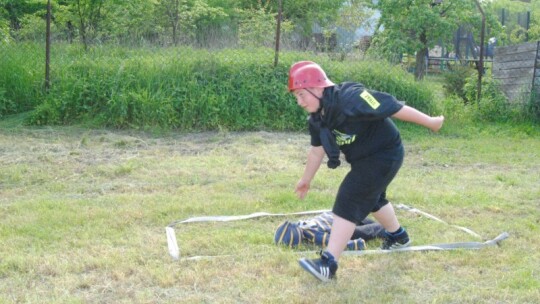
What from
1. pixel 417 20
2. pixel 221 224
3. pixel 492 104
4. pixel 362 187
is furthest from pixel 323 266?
pixel 417 20

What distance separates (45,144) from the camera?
328 inches

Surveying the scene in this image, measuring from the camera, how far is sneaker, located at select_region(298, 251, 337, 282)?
12.2 feet

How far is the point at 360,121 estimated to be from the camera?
3805 mm

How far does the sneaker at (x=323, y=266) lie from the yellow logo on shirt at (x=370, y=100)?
0.94 meters

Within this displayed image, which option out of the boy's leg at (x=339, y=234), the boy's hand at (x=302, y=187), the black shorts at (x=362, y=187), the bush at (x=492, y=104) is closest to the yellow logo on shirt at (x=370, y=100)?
the black shorts at (x=362, y=187)

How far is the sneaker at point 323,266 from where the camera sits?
3713 mm

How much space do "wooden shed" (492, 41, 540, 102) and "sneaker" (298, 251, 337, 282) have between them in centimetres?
881

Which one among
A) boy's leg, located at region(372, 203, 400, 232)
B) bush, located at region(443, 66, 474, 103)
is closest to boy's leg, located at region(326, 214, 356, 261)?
boy's leg, located at region(372, 203, 400, 232)

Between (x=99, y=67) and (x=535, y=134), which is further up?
(x=99, y=67)

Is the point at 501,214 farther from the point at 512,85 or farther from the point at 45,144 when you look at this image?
the point at 512,85

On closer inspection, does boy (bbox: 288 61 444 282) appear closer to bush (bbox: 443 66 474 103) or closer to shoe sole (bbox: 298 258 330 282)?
shoe sole (bbox: 298 258 330 282)

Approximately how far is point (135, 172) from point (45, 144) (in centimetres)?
214

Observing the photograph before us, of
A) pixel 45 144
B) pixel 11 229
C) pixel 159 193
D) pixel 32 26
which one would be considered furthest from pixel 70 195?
pixel 32 26

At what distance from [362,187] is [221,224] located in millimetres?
1557
